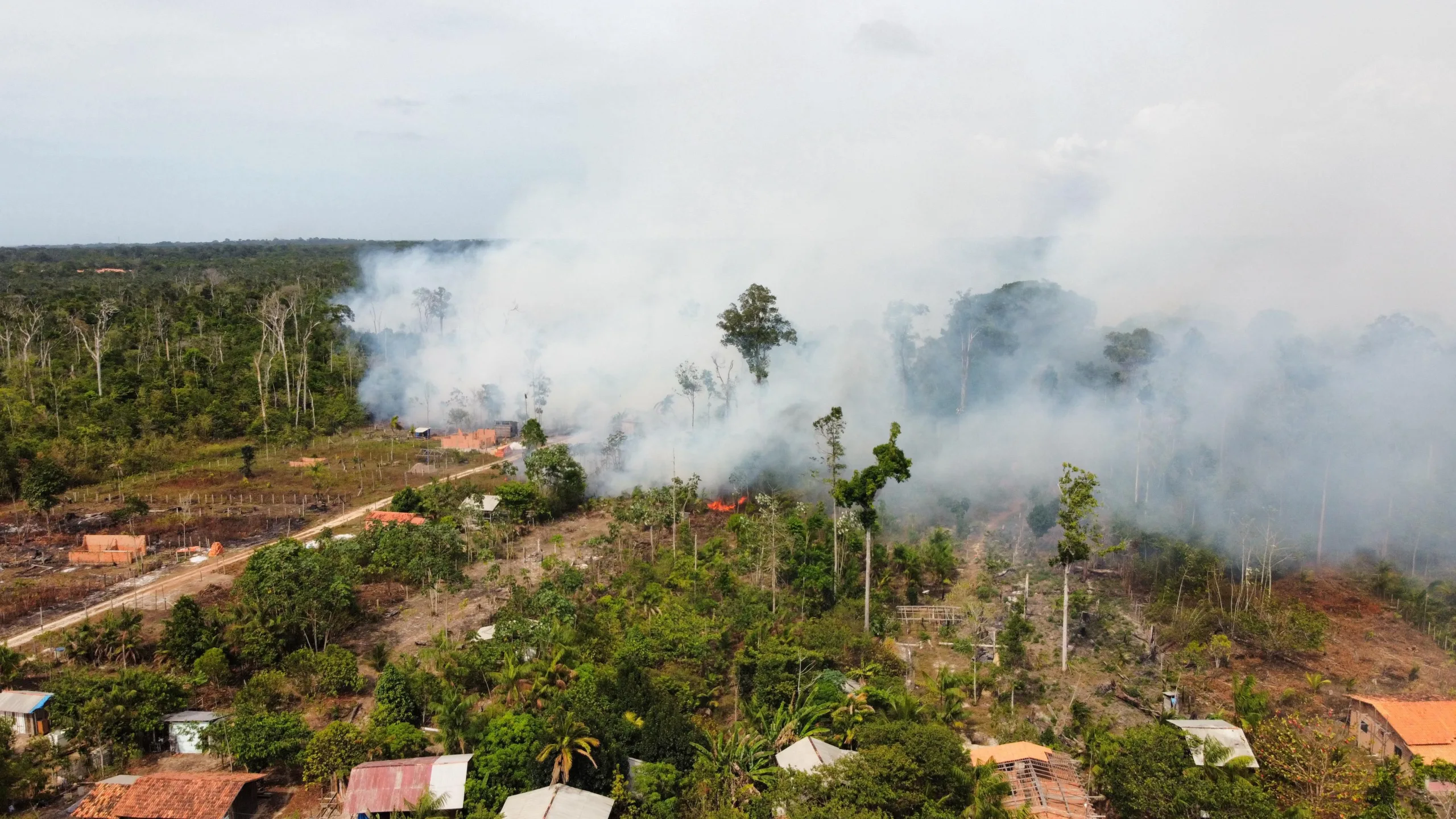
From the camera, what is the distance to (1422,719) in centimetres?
1560

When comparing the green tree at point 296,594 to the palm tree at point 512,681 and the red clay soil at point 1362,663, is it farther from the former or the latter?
the red clay soil at point 1362,663

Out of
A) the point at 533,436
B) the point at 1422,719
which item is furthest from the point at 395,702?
the point at 1422,719

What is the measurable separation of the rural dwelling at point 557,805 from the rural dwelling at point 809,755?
304 cm

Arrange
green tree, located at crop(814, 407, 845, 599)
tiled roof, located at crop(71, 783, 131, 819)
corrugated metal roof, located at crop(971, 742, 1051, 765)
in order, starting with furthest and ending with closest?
green tree, located at crop(814, 407, 845, 599) → corrugated metal roof, located at crop(971, 742, 1051, 765) → tiled roof, located at crop(71, 783, 131, 819)

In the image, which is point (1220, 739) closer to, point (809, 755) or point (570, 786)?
point (809, 755)

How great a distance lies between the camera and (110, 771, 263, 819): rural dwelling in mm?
13602

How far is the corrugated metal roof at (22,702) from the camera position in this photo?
16.5 metres

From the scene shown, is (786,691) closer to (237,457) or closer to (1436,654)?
(1436,654)

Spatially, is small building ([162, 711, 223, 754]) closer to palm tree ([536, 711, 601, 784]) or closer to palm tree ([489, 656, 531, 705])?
palm tree ([489, 656, 531, 705])

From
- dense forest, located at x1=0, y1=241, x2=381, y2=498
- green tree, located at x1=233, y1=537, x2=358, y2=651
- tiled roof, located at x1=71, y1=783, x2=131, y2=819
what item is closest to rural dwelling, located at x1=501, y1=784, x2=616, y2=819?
tiled roof, located at x1=71, y1=783, x2=131, y2=819

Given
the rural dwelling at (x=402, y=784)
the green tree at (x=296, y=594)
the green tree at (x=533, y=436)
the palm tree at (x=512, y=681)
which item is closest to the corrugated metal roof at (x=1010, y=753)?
the rural dwelling at (x=402, y=784)

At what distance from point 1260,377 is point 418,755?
2966cm

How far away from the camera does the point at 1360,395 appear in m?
29.2

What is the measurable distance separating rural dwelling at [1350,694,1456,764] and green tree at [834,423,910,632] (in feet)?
31.8
